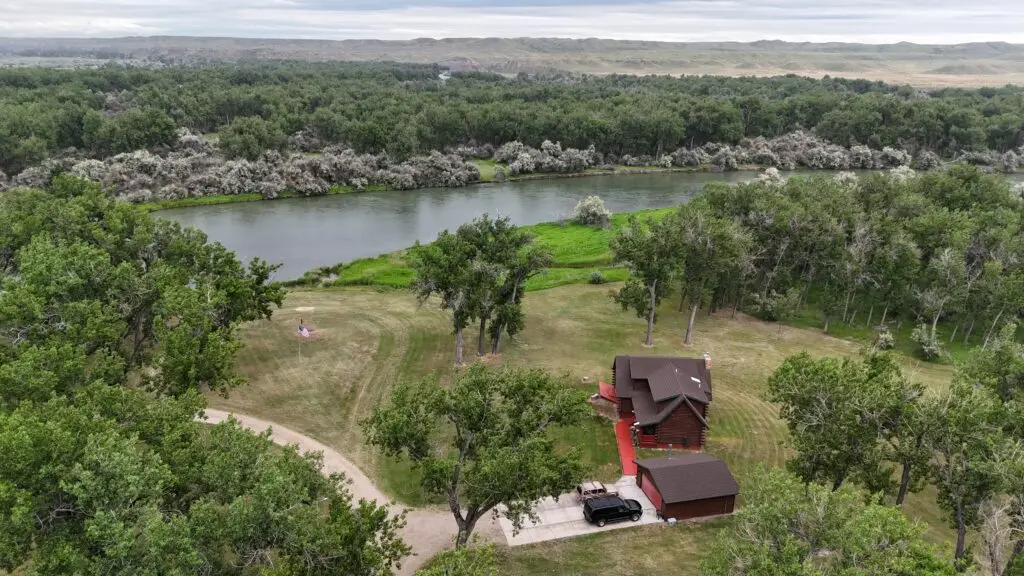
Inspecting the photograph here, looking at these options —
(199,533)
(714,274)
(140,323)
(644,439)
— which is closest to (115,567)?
(199,533)

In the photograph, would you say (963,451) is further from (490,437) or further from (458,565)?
(458,565)

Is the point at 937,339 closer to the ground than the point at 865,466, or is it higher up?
closer to the ground

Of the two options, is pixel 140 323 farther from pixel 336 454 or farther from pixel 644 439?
pixel 644 439

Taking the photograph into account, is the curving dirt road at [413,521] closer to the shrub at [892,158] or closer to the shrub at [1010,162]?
the shrub at [892,158]

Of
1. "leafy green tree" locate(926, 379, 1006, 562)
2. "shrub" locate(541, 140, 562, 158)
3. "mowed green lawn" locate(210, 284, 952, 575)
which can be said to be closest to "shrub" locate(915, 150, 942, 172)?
"shrub" locate(541, 140, 562, 158)

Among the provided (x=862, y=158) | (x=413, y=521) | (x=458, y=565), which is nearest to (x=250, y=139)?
(x=413, y=521)

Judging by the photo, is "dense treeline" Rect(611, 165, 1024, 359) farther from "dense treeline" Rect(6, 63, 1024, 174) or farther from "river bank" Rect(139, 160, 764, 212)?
"dense treeline" Rect(6, 63, 1024, 174)
